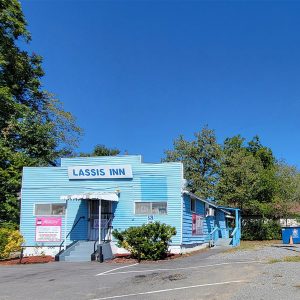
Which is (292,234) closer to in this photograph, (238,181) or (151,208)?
(238,181)

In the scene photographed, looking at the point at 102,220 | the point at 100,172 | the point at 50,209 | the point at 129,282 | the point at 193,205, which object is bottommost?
the point at 129,282

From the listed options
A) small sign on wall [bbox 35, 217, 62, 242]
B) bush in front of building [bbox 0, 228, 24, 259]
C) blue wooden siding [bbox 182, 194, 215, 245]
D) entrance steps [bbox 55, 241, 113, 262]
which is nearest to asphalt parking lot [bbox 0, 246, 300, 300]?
entrance steps [bbox 55, 241, 113, 262]

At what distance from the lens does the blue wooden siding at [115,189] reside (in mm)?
23250

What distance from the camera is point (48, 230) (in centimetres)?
2411

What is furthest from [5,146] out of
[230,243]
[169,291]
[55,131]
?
[169,291]

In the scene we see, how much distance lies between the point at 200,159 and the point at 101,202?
1982 centimetres

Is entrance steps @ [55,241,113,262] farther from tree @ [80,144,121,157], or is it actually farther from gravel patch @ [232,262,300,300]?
tree @ [80,144,121,157]

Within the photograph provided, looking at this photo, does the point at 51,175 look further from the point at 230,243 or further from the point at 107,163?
the point at 230,243

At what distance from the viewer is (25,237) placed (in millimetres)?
24328

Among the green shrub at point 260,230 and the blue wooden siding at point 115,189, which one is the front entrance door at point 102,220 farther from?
the green shrub at point 260,230

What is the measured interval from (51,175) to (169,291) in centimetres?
1522

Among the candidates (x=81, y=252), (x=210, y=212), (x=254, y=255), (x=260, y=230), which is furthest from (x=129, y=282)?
(x=260, y=230)

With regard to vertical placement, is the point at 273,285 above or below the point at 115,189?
below

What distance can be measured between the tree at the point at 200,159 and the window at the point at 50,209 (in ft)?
62.1
